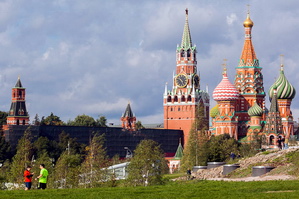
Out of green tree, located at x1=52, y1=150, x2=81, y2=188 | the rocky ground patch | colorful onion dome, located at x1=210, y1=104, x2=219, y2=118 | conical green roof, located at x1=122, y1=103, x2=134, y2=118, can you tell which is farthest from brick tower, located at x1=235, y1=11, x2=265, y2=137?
green tree, located at x1=52, y1=150, x2=81, y2=188

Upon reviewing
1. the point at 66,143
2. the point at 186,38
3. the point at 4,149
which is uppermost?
the point at 186,38

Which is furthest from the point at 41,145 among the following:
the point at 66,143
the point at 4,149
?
the point at 66,143

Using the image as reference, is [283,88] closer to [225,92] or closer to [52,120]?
[225,92]

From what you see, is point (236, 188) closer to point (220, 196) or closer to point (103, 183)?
point (220, 196)

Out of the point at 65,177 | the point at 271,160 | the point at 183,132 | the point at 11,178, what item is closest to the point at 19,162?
the point at 11,178

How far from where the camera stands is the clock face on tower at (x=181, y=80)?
604 feet

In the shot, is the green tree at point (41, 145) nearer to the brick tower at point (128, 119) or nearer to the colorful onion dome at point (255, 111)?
the brick tower at point (128, 119)

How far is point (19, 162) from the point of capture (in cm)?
6569

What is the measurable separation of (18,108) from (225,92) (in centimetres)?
3799

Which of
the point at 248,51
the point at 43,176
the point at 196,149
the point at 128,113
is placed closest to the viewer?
the point at 43,176

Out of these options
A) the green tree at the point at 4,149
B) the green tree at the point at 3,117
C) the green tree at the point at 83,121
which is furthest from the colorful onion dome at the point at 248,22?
the green tree at the point at 4,149

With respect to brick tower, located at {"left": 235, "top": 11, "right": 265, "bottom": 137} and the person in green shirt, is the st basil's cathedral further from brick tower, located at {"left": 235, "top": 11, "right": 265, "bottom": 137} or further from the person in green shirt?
the person in green shirt

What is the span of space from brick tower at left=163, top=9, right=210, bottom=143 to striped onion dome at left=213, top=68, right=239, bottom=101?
22.2m

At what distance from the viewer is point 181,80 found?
18462cm
